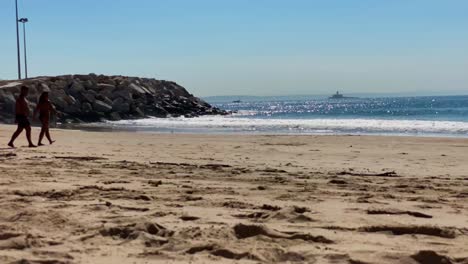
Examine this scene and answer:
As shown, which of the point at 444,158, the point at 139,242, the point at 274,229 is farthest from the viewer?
the point at 444,158

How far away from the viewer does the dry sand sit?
407cm

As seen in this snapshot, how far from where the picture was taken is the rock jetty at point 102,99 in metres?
34.4

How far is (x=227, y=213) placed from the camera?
17.5 feet

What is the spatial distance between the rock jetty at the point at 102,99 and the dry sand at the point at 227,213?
83.4ft

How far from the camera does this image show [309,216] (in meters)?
5.11

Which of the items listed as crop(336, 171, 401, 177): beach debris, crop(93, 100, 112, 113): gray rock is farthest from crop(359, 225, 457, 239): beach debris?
crop(93, 100, 112, 113): gray rock

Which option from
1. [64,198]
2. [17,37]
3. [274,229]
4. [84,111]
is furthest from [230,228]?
[17,37]

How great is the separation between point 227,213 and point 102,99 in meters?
34.6

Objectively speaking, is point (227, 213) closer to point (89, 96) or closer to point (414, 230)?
point (414, 230)

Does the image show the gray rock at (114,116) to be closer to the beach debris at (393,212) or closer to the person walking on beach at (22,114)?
the person walking on beach at (22,114)

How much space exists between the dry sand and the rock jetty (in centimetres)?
2542

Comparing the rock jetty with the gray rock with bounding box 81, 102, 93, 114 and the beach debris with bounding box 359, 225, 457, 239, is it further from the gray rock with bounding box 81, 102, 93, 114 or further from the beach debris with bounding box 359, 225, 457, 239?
the beach debris with bounding box 359, 225, 457, 239

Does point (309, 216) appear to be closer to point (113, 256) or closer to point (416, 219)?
point (416, 219)

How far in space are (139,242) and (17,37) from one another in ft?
171
